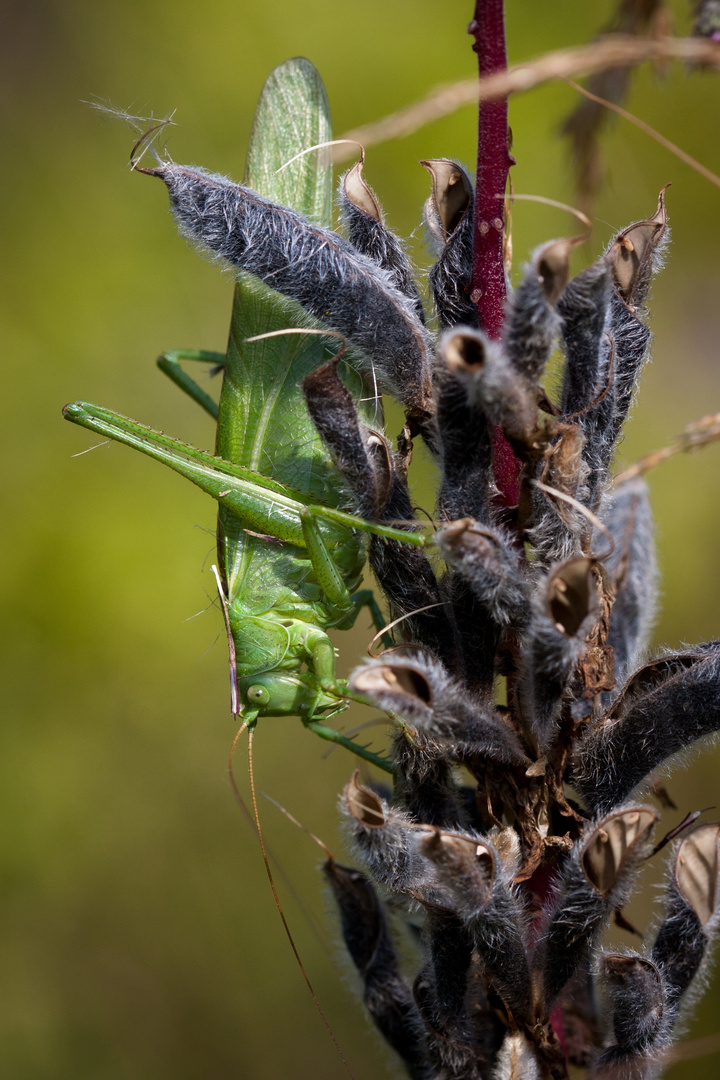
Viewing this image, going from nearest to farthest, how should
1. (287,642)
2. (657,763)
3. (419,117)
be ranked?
(419,117), (657,763), (287,642)

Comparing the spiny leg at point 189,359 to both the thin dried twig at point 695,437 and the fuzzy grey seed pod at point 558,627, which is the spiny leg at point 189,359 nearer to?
the fuzzy grey seed pod at point 558,627

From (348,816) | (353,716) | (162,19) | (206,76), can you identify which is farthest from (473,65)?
(348,816)

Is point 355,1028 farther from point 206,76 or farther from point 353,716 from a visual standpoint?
point 206,76

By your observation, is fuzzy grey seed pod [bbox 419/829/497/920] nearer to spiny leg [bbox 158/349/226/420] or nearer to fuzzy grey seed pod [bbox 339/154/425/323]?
fuzzy grey seed pod [bbox 339/154/425/323]

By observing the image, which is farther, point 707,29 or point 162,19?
point 162,19

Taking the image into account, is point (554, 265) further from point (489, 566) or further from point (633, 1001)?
point (633, 1001)

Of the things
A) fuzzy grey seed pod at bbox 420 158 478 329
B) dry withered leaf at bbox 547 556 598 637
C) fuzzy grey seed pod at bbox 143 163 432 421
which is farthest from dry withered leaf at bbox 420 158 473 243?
dry withered leaf at bbox 547 556 598 637
